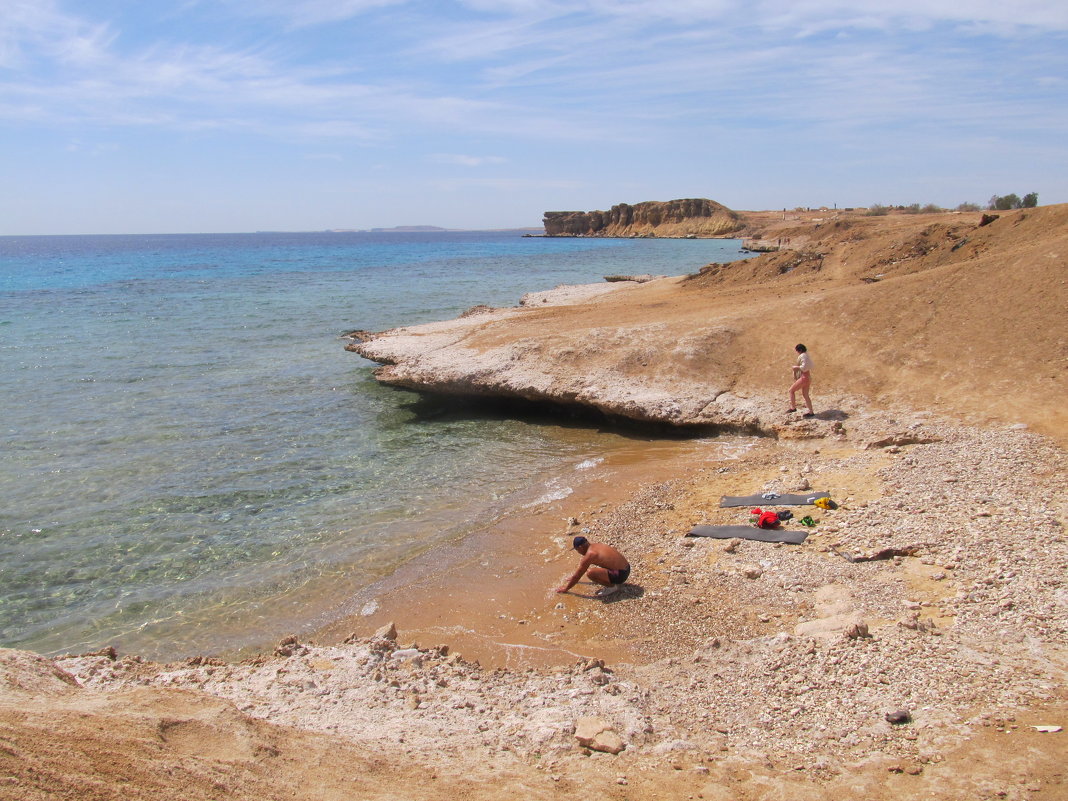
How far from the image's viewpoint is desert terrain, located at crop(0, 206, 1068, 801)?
4.55 metres

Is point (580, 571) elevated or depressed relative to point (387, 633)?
elevated

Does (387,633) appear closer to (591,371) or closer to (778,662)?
(778,662)

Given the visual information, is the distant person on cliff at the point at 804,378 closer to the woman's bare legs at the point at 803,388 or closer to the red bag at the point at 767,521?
the woman's bare legs at the point at 803,388

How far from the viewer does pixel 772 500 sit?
1005 cm

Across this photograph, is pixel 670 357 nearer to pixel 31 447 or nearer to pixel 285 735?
pixel 285 735

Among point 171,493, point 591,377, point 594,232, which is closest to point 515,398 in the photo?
point 591,377

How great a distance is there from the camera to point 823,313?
53.7 feet

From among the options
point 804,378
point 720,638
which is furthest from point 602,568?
point 804,378

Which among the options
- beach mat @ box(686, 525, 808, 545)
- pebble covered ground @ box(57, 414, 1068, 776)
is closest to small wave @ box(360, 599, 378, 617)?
pebble covered ground @ box(57, 414, 1068, 776)

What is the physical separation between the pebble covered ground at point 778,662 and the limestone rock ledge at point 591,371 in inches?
191

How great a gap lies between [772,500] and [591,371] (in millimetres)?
6468

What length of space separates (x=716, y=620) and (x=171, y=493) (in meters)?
9.38

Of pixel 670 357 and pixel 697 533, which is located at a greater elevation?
pixel 670 357

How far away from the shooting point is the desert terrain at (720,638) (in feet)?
14.9
